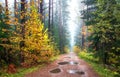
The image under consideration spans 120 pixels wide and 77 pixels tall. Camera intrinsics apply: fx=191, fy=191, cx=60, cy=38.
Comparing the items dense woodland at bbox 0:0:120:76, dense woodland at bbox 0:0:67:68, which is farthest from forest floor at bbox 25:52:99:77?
dense woodland at bbox 0:0:67:68

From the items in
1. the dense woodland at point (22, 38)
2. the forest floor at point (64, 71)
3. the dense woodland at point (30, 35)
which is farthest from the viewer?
the dense woodland at point (30, 35)

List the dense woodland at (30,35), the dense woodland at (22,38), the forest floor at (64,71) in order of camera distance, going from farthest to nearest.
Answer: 1. the dense woodland at (30,35)
2. the dense woodland at (22,38)
3. the forest floor at (64,71)

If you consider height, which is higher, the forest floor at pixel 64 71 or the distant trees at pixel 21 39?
the distant trees at pixel 21 39

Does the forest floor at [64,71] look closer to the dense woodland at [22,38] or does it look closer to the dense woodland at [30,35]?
the dense woodland at [30,35]

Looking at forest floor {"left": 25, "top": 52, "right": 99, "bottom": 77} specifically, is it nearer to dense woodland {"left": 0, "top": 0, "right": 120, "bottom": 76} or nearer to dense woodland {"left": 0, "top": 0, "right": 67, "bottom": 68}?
dense woodland {"left": 0, "top": 0, "right": 120, "bottom": 76}

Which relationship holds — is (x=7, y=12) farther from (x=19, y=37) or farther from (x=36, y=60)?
(x=36, y=60)

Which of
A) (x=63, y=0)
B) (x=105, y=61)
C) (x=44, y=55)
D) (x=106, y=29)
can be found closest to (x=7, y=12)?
(x=44, y=55)

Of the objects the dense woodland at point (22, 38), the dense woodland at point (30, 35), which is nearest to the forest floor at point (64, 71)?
the dense woodland at point (30, 35)

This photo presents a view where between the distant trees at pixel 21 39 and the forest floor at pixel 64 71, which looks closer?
the forest floor at pixel 64 71

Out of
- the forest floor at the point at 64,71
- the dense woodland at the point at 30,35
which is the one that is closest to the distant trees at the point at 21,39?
the dense woodland at the point at 30,35

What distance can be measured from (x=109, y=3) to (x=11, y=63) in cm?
956

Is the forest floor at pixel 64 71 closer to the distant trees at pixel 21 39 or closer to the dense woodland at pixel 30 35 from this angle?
the dense woodland at pixel 30 35

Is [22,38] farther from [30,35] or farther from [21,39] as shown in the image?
[30,35]

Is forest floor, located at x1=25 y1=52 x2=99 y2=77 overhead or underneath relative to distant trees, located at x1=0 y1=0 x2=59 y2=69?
underneath
